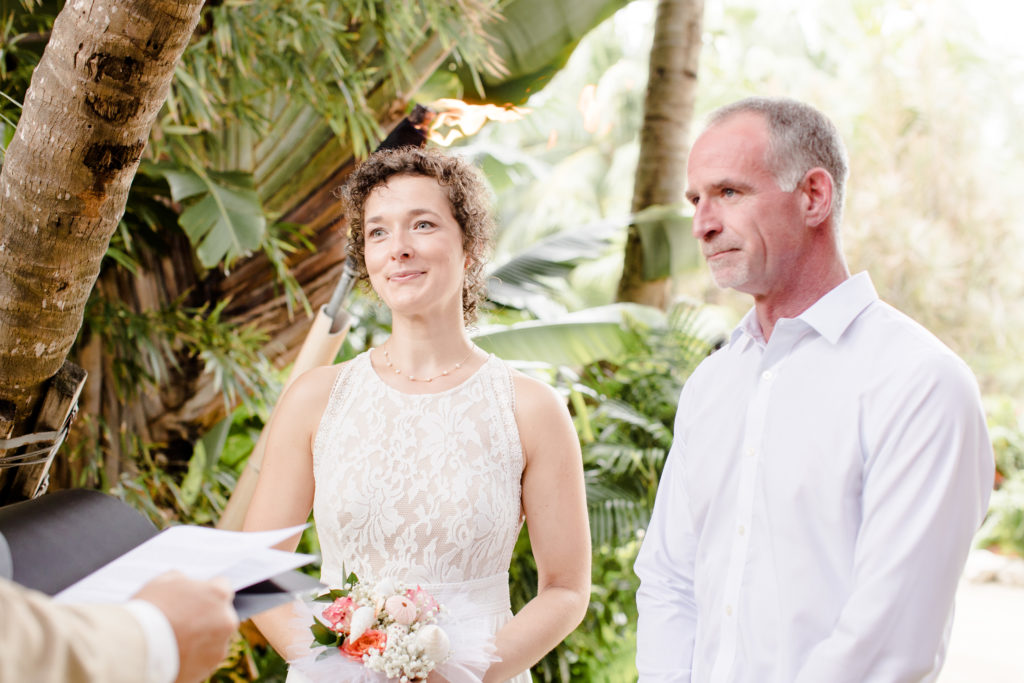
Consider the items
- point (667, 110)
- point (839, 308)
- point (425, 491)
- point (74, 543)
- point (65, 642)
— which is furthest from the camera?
point (667, 110)

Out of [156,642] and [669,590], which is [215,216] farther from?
[156,642]

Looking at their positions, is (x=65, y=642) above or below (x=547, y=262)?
below

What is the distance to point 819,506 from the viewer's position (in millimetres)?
1618

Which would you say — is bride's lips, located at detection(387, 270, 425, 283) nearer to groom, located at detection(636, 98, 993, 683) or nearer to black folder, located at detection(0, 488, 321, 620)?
groom, located at detection(636, 98, 993, 683)

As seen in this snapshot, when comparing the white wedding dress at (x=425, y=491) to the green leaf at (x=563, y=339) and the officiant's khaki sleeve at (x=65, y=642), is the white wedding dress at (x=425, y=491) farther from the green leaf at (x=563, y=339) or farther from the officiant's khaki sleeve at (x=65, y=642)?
the green leaf at (x=563, y=339)

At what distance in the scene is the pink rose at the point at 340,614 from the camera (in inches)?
64.4

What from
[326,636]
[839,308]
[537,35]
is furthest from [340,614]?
[537,35]

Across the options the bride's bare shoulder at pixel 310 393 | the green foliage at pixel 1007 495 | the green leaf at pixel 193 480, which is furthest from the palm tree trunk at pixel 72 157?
the green foliage at pixel 1007 495

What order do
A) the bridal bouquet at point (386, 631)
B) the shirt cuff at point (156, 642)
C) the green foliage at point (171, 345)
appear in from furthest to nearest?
the green foliage at point (171, 345) → the bridal bouquet at point (386, 631) → the shirt cuff at point (156, 642)

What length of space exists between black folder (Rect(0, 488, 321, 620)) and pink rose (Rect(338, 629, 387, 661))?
0.39 metres

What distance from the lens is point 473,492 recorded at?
203 centimetres

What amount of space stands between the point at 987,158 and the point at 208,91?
15458 mm

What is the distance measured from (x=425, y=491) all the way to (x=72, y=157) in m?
0.96

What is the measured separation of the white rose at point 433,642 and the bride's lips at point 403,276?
30.1 inches
